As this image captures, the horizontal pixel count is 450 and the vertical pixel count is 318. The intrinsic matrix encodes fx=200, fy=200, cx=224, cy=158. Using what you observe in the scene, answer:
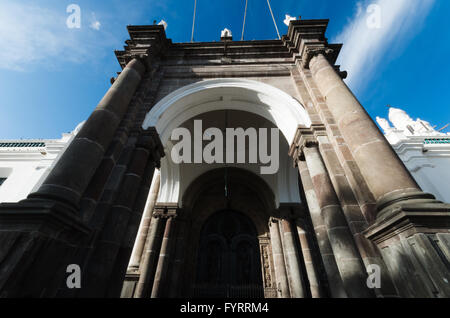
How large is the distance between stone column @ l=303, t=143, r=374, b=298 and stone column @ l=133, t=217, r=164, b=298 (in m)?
6.12

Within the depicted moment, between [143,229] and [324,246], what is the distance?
22.4 feet

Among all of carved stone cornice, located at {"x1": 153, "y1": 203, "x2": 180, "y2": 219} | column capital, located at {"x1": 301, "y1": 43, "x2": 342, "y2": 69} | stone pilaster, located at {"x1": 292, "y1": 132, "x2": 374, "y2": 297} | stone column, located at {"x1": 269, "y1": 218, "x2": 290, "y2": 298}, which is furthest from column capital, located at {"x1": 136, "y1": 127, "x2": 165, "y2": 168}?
stone column, located at {"x1": 269, "y1": 218, "x2": 290, "y2": 298}

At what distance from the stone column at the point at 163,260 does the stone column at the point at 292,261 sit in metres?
4.55

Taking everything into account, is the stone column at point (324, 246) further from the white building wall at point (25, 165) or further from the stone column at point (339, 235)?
the white building wall at point (25, 165)

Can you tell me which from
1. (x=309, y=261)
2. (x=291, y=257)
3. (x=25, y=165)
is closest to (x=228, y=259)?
(x=291, y=257)

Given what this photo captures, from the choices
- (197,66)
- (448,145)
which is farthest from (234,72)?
(448,145)

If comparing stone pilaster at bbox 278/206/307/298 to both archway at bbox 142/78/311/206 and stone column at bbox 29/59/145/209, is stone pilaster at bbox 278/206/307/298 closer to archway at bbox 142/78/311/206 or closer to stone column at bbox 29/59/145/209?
archway at bbox 142/78/311/206

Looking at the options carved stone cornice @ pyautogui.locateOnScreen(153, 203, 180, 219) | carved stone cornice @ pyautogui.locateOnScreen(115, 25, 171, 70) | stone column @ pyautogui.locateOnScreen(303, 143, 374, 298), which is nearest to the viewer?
stone column @ pyautogui.locateOnScreen(303, 143, 374, 298)

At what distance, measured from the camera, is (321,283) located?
715 cm

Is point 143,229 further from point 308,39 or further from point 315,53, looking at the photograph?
point 308,39

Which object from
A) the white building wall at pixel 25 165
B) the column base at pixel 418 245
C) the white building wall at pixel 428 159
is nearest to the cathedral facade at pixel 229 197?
the column base at pixel 418 245

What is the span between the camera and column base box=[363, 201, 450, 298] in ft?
7.07

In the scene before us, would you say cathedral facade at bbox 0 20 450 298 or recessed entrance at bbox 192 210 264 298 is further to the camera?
recessed entrance at bbox 192 210 264 298

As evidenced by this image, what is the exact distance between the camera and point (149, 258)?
725 cm
